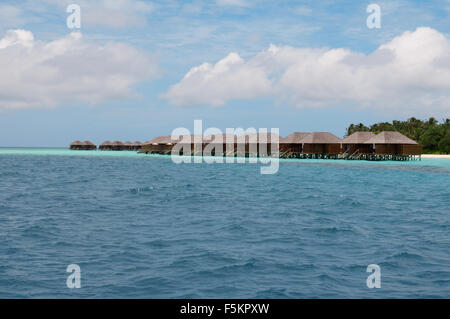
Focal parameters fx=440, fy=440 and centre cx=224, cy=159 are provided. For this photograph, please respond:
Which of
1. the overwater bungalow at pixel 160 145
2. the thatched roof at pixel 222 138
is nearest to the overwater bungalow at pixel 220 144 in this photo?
Answer: the thatched roof at pixel 222 138

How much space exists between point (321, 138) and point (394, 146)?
29.8ft

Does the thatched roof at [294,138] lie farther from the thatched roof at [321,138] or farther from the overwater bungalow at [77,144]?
the overwater bungalow at [77,144]

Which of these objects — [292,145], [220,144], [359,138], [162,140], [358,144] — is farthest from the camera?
[162,140]

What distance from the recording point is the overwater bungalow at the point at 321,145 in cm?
5794

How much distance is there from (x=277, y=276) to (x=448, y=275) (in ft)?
9.85

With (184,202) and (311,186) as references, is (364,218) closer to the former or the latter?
(184,202)

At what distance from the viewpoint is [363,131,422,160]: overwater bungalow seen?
53406 mm

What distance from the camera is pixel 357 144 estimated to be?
5734 centimetres

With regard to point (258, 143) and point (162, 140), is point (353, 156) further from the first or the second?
point (162, 140)

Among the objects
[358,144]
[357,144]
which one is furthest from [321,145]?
[358,144]

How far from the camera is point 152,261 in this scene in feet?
27.8

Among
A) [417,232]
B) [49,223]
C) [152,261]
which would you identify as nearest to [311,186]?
[417,232]

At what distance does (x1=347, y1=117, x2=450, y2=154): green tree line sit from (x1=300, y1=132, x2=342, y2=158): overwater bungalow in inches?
757

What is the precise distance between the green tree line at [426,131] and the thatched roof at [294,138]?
2226cm
